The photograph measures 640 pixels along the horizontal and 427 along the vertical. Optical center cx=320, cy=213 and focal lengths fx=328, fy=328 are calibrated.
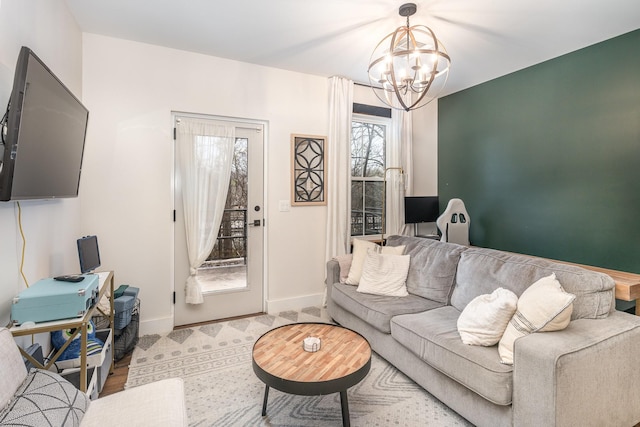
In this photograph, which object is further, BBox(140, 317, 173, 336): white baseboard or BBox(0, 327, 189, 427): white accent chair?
BBox(140, 317, 173, 336): white baseboard

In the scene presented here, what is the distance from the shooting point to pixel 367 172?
14.1ft

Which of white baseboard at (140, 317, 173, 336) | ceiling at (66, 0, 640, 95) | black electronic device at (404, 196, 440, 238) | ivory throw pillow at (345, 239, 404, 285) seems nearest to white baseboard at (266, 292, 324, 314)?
ivory throw pillow at (345, 239, 404, 285)

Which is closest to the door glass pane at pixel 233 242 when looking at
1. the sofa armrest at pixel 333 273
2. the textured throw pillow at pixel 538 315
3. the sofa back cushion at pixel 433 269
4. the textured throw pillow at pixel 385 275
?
the sofa armrest at pixel 333 273

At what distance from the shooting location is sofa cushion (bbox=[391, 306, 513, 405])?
1615mm

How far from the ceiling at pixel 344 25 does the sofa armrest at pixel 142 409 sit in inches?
98.4

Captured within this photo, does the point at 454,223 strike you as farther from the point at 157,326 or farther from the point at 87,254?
the point at 87,254

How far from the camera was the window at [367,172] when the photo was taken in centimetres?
423

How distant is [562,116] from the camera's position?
3.27 m

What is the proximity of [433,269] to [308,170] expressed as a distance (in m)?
1.80

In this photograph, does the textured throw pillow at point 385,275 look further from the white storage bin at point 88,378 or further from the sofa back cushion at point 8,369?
the sofa back cushion at point 8,369

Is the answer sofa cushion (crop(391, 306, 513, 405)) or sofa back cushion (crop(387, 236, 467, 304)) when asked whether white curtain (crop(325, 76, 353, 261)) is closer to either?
sofa back cushion (crop(387, 236, 467, 304))

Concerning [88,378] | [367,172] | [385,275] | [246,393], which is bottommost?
[246,393]

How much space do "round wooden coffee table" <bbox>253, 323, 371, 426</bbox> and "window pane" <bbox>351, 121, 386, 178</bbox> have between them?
2.53 m

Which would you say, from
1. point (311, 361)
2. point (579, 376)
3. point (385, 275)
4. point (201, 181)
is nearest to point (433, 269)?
point (385, 275)
